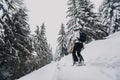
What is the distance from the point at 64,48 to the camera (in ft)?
137

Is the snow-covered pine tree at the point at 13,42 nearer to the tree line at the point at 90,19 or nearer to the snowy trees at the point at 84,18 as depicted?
the tree line at the point at 90,19

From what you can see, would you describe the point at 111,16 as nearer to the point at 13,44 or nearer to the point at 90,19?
the point at 90,19

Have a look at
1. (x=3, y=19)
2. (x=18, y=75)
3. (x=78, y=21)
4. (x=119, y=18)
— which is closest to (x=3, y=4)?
(x=3, y=19)

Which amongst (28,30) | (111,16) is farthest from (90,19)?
(28,30)

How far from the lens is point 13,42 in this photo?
1606 centimetres

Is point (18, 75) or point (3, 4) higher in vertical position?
point (3, 4)

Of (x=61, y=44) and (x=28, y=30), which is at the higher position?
(x=28, y=30)

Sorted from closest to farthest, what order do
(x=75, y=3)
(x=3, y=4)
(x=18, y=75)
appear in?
1. (x=3, y=4)
2. (x=18, y=75)
3. (x=75, y=3)

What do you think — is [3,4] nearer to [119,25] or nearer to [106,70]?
[106,70]

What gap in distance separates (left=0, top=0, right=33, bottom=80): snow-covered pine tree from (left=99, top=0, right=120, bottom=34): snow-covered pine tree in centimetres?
1770

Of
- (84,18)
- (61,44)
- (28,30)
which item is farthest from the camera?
(61,44)

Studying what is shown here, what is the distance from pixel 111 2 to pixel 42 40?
55.3ft

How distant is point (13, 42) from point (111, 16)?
69.6 ft

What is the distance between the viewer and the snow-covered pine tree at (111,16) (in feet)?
103
